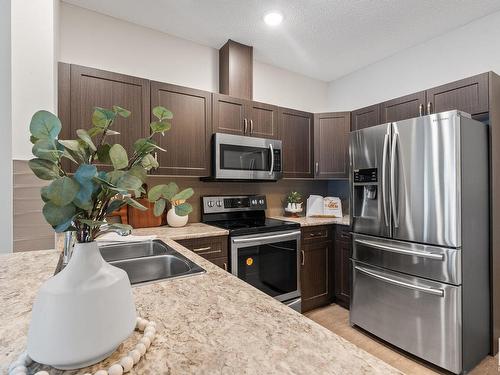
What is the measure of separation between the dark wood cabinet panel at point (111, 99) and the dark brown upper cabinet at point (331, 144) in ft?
6.21

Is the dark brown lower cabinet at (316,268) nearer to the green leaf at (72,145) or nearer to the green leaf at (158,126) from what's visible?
the green leaf at (158,126)

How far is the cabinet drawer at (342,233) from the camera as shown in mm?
2637

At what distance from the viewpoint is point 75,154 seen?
517 millimetres

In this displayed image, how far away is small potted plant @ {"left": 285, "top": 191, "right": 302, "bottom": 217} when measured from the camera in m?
3.09

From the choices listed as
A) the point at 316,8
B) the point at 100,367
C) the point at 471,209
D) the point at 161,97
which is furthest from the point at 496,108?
the point at 100,367

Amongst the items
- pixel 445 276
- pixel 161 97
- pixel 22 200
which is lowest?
pixel 445 276

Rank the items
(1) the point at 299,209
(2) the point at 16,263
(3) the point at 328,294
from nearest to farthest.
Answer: (2) the point at 16,263
(3) the point at 328,294
(1) the point at 299,209

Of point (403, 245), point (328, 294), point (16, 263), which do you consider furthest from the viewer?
point (328, 294)

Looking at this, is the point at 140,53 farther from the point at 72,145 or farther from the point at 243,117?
the point at 72,145

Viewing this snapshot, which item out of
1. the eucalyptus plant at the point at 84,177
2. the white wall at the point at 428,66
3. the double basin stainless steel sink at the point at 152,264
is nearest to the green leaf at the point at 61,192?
the eucalyptus plant at the point at 84,177

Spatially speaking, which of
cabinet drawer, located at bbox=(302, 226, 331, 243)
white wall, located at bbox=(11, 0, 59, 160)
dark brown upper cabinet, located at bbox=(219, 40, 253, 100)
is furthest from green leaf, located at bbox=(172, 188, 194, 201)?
dark brown upper cabinet, located at bbox=(219, 40, 253, 100)

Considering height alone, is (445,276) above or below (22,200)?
below

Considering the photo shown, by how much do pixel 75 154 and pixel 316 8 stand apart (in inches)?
91.6

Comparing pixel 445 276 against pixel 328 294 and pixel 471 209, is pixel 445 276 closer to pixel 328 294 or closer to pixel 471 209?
pixel 471 209
